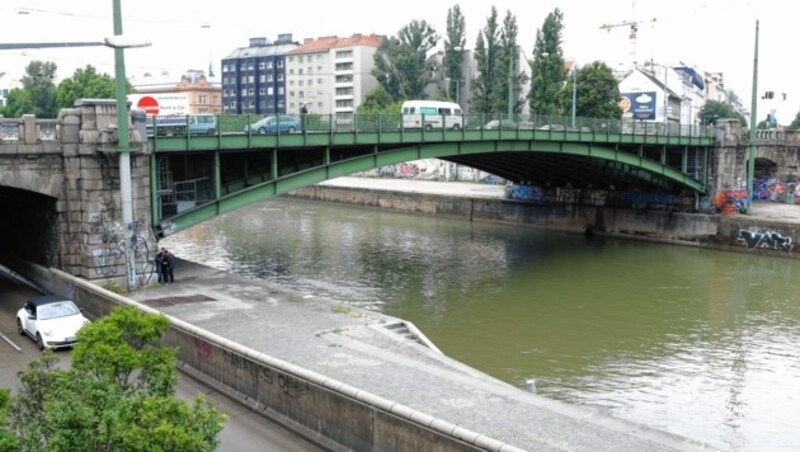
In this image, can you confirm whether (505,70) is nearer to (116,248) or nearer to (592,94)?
(592,94)

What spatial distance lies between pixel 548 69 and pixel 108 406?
3023 inches

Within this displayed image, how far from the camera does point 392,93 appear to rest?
105875 mm

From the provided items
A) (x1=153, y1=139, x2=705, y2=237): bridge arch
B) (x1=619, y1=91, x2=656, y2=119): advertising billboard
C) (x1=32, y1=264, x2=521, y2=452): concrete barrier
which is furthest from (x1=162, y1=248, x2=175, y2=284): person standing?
(x1=619, y1=91, x2=656, y2=119): advertising billboard

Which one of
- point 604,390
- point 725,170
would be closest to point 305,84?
point 725,170

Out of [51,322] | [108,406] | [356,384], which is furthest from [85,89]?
[108,406]

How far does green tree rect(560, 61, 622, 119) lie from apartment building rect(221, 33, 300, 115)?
70965 mm

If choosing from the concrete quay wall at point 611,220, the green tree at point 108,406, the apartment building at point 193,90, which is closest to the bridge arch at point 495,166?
the concrete quay wall at point 611,220

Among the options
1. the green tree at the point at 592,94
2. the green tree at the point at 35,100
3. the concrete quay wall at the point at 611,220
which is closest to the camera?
the concrete quay wall at the point at 611,220

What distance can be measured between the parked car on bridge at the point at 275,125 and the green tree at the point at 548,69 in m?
54.6

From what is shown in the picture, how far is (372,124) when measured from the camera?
110 ft

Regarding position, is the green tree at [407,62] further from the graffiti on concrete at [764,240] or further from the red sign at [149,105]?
the red sign at [149,105]

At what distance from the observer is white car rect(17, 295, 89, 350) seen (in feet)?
69.2

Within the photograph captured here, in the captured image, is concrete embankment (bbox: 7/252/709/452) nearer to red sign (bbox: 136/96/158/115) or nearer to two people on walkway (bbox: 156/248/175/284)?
two people on walkway (bbox: 156/248/175/284)

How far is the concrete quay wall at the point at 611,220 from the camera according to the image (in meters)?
46.3
